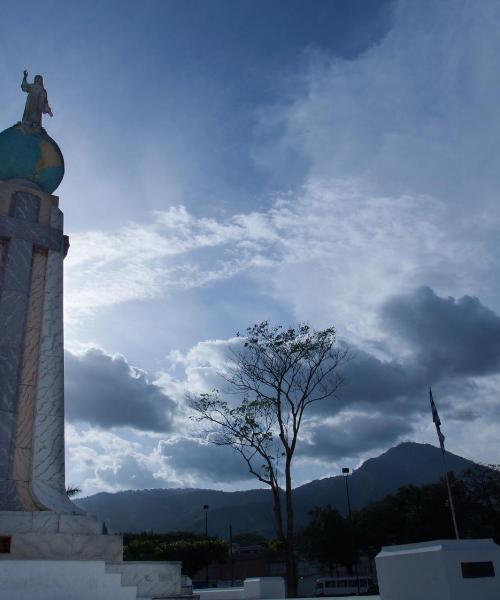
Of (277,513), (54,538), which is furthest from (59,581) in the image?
(277,513)

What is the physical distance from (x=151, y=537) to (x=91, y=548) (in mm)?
33550

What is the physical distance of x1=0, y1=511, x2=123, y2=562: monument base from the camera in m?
11.5

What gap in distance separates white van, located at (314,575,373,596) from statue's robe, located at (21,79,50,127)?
33.0m

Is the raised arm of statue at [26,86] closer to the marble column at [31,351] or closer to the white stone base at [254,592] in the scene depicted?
the marble column at [31,351]

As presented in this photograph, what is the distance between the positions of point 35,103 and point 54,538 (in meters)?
14.2

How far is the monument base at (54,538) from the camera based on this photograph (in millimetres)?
11508

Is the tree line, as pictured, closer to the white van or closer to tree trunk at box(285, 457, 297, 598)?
the white van

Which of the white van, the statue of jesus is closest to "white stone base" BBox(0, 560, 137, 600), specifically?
the statue of jesus

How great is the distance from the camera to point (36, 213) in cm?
1709

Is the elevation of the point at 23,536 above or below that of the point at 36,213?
below

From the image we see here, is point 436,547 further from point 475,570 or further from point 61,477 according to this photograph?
point 61,477

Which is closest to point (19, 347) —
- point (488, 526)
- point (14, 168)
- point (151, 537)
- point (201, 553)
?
point (14, 168)

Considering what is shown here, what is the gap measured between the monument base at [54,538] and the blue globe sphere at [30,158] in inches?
417

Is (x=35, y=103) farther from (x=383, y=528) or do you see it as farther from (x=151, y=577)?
(x=383, y=528)
